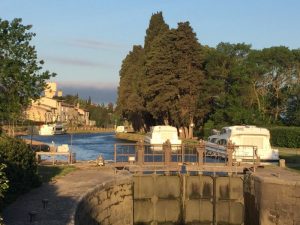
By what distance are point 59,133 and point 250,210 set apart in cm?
11036

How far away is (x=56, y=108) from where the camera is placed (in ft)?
552

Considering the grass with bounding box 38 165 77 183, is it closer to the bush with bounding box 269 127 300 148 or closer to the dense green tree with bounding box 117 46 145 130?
the bush with bounding box 269 127 300 148

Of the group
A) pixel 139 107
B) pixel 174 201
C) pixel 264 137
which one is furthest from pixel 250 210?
pixel 139 107

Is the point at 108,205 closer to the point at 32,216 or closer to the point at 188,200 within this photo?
the point at 188,200

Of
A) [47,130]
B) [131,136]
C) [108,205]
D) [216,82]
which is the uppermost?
[216,82]

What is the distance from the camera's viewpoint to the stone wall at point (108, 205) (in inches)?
688

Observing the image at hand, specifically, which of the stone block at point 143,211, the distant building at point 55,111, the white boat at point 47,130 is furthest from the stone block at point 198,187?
the distant building at point 55,111

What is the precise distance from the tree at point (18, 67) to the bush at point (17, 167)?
7.58 meters

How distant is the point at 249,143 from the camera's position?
34781mm

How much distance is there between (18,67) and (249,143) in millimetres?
16102

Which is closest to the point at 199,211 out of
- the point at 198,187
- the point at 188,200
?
the point at 188,200

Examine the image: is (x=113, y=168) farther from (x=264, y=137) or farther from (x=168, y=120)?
(x=168, y=120)

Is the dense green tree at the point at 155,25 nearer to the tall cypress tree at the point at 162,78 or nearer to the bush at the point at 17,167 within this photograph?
the tall cypress tree at the point at 162,78

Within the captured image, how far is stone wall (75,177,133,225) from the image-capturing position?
688 inches
